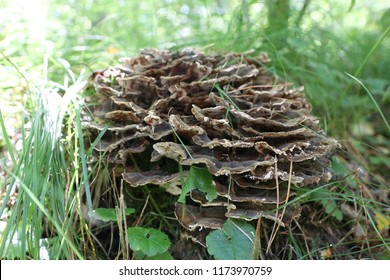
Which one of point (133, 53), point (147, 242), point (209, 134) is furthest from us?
point (133, 53)

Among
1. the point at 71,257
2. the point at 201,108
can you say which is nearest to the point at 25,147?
the point at 71,257

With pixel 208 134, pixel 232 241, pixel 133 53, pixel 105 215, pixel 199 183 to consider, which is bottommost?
pixel 232 241

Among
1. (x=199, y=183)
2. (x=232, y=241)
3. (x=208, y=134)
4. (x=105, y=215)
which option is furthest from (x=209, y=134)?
(x=105, y=215)

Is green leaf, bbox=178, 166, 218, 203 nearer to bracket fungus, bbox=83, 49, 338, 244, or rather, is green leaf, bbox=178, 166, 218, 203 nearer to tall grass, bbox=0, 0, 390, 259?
bracket fungus, bbox=83, 49, 338, 244

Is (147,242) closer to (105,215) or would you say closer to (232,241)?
(105,215)
